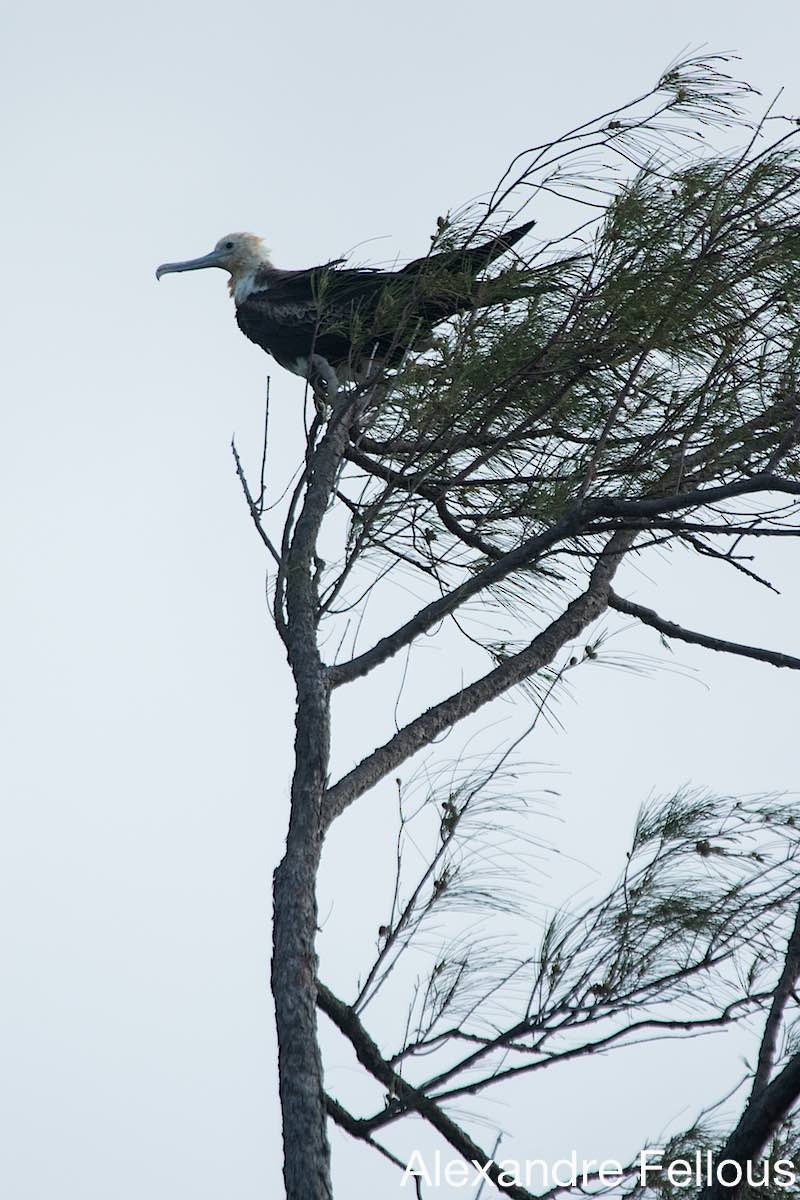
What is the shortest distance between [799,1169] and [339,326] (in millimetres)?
1496

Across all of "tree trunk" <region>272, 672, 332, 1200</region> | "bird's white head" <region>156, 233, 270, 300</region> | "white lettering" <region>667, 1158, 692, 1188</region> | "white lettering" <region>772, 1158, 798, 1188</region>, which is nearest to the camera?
"tree trunk" <region>272, 672, 332, 1200</region>

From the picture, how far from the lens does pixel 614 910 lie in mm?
2246

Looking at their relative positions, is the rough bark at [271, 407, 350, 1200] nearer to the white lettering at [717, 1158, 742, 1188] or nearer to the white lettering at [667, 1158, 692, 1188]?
the white lettering at [717, 1158, 742, 1188]

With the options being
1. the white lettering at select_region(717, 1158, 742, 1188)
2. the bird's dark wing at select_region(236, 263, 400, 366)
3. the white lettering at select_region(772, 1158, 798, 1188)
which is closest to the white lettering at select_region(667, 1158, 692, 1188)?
the white lettering at select_region(772, 1158, 798, 1188)

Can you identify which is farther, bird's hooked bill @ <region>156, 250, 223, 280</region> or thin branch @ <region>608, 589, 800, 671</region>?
bird's hooked bill @ <region>156, 250, 223, 280</region>

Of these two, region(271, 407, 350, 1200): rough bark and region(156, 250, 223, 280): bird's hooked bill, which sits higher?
region(156, 250, 223, 280): bird's hooked bill

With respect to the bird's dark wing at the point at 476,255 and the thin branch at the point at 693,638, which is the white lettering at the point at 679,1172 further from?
the bird's dark wing at the point at 476,255

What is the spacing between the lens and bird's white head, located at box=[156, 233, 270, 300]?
4.69m

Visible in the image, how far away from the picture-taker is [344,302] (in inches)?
Result: 123

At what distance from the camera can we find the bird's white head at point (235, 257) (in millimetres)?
4688

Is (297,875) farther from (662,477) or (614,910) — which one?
(662,477)

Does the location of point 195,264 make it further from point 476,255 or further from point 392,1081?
point 392,1081

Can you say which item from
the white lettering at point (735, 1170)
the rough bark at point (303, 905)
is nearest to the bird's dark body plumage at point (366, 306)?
the rough bark at point (303, 905)

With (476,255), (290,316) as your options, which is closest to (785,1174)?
(476,255)
